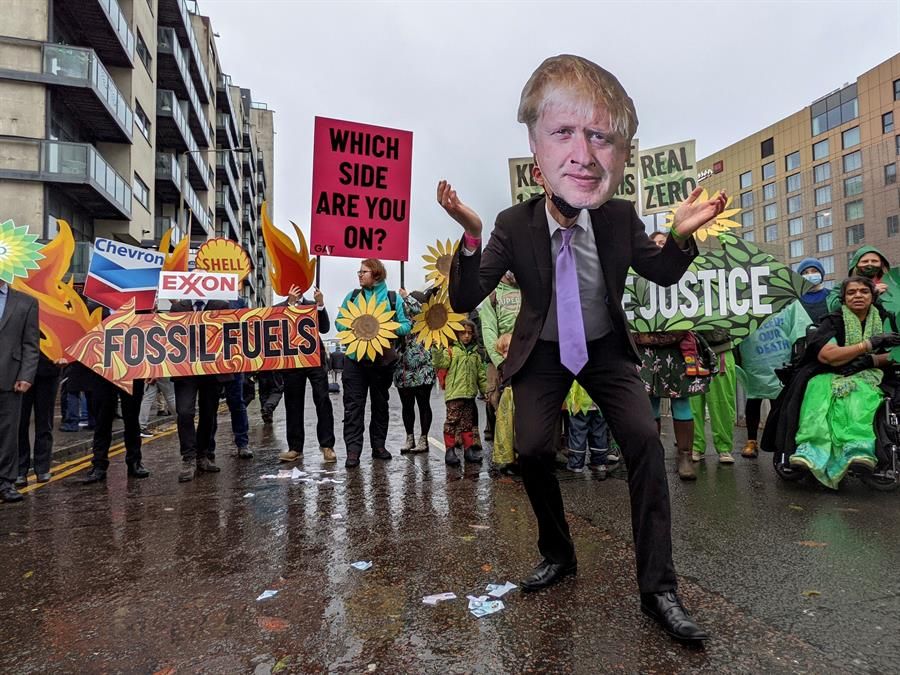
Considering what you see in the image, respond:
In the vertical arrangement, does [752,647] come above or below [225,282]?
below

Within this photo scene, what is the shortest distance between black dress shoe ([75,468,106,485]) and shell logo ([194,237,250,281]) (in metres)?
5.34

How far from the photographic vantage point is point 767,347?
673 centimetres

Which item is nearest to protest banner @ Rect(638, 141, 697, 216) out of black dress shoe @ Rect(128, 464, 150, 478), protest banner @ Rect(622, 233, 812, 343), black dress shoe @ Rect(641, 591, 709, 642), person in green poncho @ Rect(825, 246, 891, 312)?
protest banner @ Rect(622, 233, 812, 343)

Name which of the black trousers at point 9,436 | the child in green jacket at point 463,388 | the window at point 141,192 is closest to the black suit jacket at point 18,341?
the black trousers at point 9,436

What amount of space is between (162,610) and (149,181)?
30789 mm

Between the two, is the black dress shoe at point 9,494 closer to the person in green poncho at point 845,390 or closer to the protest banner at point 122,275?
the protest banner at point 122,275

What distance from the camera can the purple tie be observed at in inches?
107

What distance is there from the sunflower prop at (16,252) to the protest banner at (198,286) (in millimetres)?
1760

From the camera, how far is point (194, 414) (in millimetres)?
6141

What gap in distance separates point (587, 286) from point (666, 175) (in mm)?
6151

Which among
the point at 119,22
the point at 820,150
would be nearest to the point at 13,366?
the point at 119,22

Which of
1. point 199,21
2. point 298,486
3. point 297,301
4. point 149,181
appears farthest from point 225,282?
point 199,21

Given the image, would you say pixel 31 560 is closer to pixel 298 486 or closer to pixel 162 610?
pixel 162 610

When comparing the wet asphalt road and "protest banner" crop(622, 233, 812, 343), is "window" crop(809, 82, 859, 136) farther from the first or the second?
the wet asphalt road
